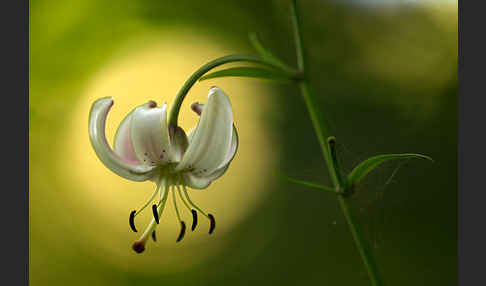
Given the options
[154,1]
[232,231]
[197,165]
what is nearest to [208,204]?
[232,231]

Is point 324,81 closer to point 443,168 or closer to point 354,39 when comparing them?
point 354,39

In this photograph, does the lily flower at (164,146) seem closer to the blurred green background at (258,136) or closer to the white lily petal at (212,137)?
the white lily petal at (212,137)

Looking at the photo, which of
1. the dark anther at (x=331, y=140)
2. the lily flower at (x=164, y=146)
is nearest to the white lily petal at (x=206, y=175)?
the lily flower at (x=164, y=146)

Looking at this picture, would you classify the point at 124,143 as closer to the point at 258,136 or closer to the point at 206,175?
the point at 206,175

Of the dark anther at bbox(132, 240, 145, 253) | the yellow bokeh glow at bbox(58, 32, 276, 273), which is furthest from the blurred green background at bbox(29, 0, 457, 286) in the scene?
the dark anther at bbox(132, 240, 145, 253)

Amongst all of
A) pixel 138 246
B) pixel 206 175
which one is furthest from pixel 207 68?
pixel 138 246

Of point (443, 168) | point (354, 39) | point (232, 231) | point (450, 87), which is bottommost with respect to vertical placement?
point (232, 231)
